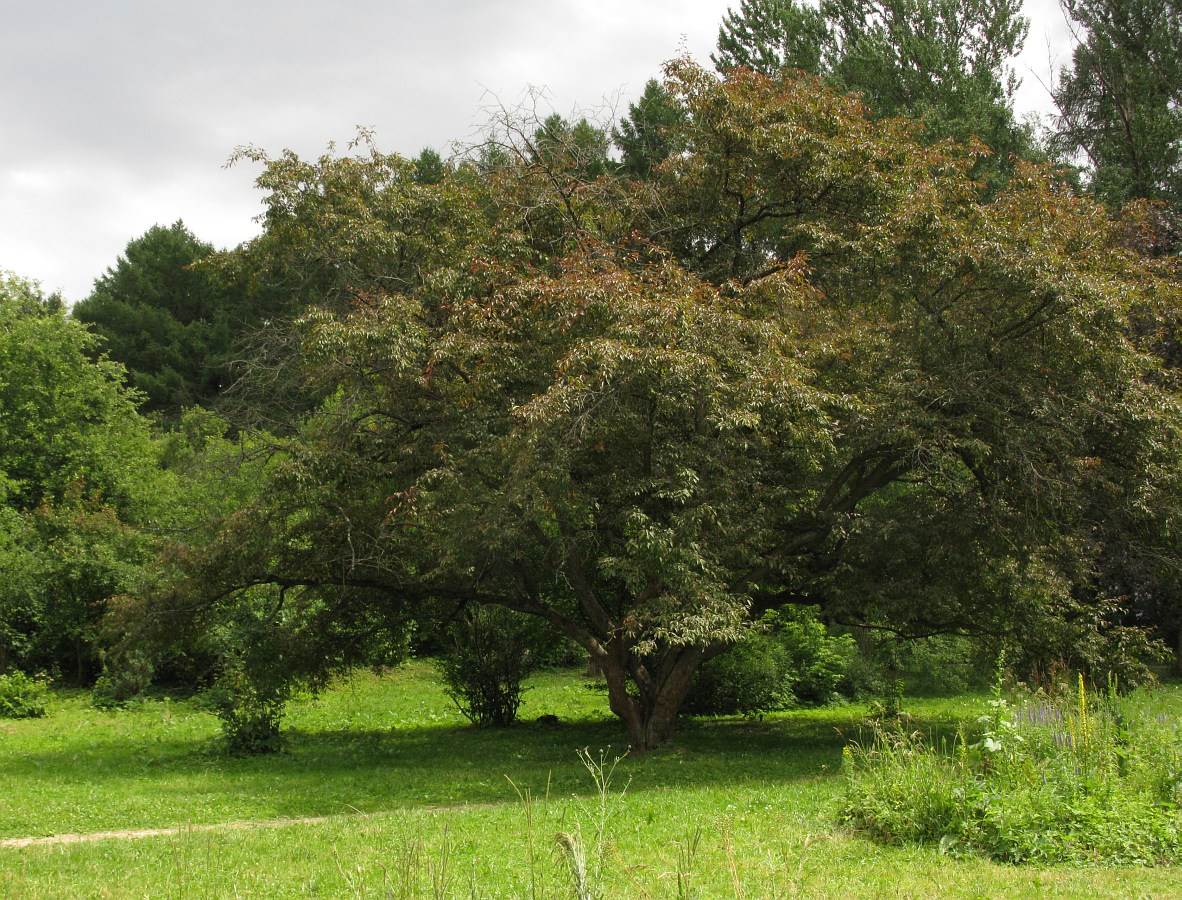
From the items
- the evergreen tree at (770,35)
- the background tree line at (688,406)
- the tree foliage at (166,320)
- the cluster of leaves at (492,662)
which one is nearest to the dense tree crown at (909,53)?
the evergreen tree at (770,35)

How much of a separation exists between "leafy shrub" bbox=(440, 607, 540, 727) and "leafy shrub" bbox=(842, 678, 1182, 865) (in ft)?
32.3

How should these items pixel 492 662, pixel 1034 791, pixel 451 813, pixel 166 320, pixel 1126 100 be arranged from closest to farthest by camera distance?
pixel 1034 791 < pixel 451 813 < pixel 492 662 < pixel 1126 100 < pixel 166 320

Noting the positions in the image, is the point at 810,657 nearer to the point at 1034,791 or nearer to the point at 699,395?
the point at 699,395

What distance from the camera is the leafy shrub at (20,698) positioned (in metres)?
18.4

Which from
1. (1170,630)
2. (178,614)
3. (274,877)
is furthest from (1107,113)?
(274,877)

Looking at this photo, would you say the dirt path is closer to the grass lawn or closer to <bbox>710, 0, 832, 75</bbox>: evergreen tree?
the grass lawn

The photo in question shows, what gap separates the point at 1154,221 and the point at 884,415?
16488 millimetres

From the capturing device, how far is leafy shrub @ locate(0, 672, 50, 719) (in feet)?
60.3

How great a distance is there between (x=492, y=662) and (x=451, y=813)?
8276 millimetres

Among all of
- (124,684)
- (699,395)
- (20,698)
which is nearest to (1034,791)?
(699,395)

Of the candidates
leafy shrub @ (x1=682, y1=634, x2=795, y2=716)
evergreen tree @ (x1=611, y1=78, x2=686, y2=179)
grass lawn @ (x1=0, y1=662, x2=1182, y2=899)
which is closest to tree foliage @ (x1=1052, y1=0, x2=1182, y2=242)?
evergreen tree @ (x1=611, y1=78, x2=686, y2=179)

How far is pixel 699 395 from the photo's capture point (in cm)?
1091

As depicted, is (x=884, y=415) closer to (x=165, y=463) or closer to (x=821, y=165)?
(x=821, y=165)

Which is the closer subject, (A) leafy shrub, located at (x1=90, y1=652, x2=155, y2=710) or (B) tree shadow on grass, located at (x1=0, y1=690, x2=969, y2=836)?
(B) tree shadow on grass, located at (x1=0, y1=690, x2=969, y2=836)
